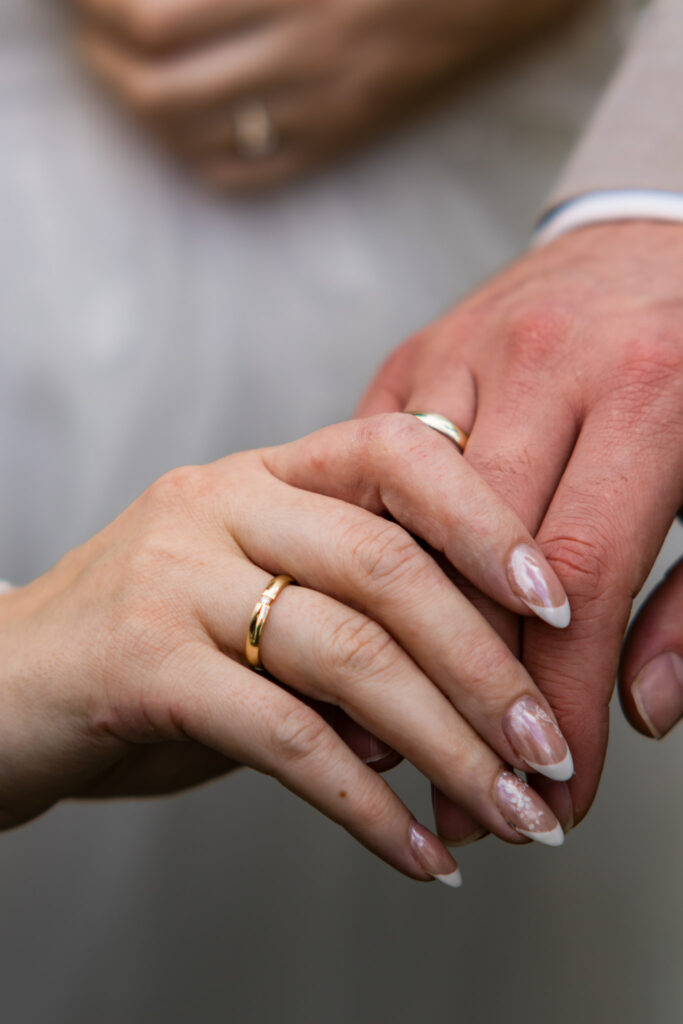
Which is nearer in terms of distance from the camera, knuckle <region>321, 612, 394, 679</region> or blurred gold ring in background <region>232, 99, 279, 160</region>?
→ knuckle <region>321, 612, 394, 679</region>

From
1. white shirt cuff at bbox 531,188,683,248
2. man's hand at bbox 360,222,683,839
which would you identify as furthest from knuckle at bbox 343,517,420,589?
white shirt cuff at bbox 531,188,683,248

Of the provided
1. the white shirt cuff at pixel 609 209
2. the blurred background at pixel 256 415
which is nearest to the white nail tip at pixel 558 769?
the blurred background at pixel 256 415

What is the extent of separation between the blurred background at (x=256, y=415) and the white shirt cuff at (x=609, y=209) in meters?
0.21

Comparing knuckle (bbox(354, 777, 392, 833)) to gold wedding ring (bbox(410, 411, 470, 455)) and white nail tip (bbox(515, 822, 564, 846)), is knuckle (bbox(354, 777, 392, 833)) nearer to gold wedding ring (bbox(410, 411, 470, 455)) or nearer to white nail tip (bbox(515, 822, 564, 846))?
white nail tip (bbox(515, 822, 564, 846))

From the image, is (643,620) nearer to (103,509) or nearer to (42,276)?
(103,509)

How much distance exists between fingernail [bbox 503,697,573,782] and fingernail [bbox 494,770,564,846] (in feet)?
0.07

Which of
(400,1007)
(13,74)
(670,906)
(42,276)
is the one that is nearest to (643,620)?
(670,906)

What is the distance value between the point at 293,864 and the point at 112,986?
23 centimetres

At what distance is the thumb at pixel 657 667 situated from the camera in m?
0.77

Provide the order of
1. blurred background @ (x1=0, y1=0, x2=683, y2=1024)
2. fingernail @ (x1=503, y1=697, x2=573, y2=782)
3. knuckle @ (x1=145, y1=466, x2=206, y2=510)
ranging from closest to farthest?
fingernail @ (x1=503, y1=697, x2=573, y2=782)
knuckle @ (x1=145, y1=466, x2=206, y2=510)
blurred background @ (x1=0, y1=0, x2=683, y2=1024)

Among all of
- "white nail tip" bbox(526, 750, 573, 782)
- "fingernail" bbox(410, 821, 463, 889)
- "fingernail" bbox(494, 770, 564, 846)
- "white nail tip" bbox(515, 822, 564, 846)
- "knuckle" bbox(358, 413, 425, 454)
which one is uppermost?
"knuckle" bbox(358, 413, 425, 454)

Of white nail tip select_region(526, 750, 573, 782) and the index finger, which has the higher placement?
the index finger

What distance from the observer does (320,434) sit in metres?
0.77

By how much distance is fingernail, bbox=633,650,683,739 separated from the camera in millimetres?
771
